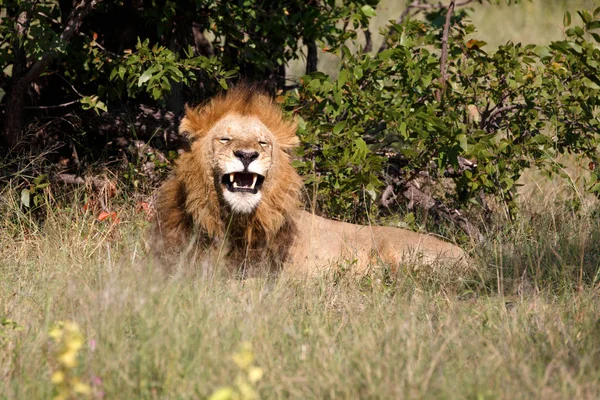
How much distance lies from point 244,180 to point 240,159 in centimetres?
21

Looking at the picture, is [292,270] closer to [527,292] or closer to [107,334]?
[527,292]

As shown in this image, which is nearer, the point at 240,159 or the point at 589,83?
the point at 240,159

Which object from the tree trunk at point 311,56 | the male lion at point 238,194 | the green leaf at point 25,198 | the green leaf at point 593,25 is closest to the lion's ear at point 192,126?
the male lion at point 238,194

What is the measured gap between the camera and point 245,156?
169 inches

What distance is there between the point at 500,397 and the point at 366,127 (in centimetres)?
327

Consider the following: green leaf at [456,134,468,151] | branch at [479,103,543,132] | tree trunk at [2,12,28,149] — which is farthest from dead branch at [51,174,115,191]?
branch at [479,103,543,132]

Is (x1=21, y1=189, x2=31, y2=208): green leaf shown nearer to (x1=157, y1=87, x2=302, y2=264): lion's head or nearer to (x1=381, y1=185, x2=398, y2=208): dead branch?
(x1=157, y1=87, x2=302, y2=264): lion's head

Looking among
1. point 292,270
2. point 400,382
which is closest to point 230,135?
point 292,270

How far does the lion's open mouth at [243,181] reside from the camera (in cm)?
439

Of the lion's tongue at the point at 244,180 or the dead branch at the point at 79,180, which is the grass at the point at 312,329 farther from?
the dead branch at the point at 79,180

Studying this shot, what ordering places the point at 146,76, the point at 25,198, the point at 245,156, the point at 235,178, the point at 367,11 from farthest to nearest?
the point at 367,11 → the point at 25,198 → the point at 146,76 → the point at 235,178 → the point at 245,156

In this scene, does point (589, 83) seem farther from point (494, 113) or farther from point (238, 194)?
point (238, 194)

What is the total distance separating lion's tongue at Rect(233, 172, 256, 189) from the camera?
444 centimetres

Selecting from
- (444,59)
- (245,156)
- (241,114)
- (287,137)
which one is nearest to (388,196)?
(444,59)
